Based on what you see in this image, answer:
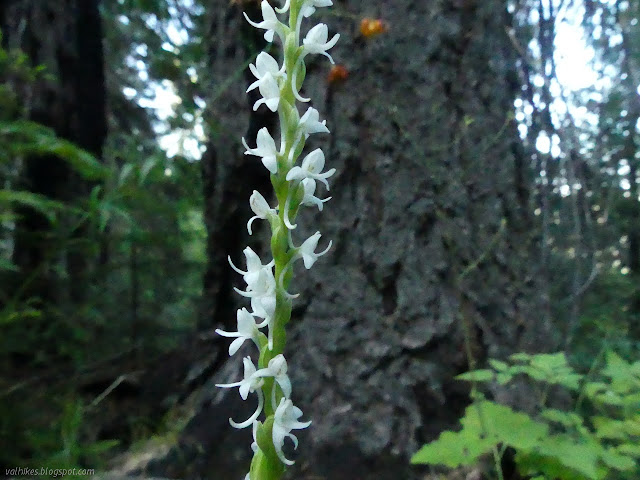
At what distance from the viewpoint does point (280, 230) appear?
32.5 inches

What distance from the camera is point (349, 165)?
206 cm

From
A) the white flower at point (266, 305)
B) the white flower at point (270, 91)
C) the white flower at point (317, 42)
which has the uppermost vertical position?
the white flower at point (317, 42)

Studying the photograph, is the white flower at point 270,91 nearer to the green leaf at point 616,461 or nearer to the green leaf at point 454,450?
the green leaf at point 454,450

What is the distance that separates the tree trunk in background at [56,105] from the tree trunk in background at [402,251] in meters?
1.29

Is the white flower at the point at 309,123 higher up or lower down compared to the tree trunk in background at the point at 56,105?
lower down

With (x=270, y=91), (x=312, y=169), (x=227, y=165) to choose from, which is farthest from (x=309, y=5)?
(x=227, y=165)

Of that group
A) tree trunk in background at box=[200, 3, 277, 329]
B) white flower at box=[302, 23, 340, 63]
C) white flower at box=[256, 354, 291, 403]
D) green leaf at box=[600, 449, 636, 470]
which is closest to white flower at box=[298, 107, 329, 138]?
white flower at box=[302, 23, 340, 63]

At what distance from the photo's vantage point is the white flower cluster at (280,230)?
31.0 inches

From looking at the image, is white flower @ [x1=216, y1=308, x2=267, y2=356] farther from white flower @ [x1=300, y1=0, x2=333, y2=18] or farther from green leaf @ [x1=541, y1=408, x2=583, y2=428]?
green leaf @ [x1=541, y1=408, x2=583, y2=428]

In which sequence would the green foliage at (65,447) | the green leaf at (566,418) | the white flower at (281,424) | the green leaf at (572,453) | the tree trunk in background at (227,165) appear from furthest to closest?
the tree trunk in background at (227,165)
the green foliage at (65,447)
the green leaf at (566,418)
the green leaf at (572,453)
the white flower at (281,424)

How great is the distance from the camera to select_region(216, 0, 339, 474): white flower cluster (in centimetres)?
79

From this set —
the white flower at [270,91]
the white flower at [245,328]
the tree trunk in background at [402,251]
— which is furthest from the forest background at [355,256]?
the white flower at [270,91]

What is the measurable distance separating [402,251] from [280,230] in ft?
4.03

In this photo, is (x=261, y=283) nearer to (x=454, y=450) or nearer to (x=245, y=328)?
(x=245, y=328)
